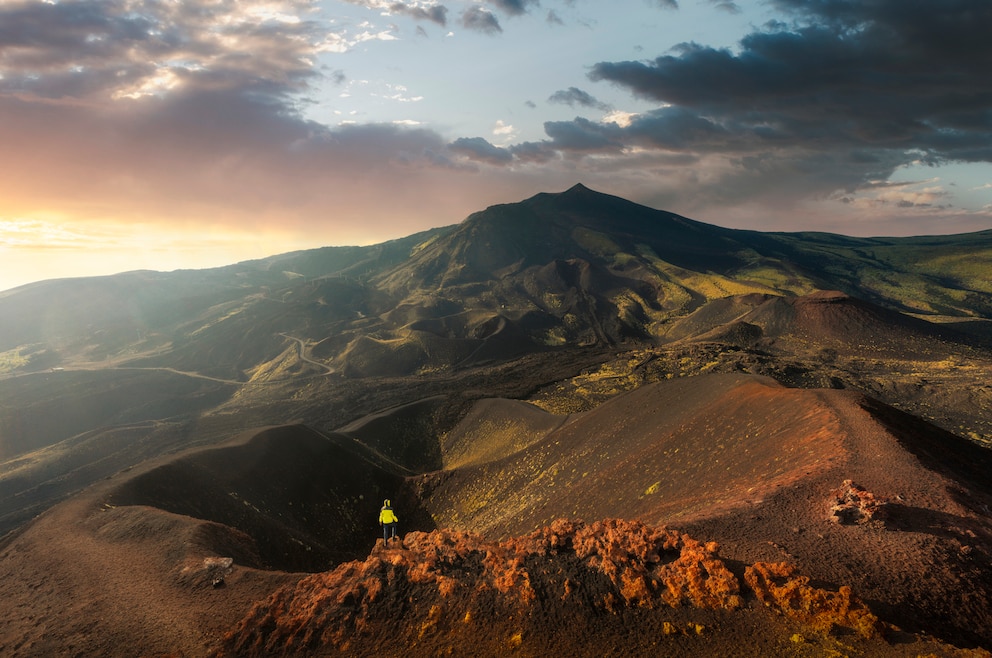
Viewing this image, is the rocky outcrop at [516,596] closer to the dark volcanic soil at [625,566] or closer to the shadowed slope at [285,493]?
the dark volcanic soil at [625,566]

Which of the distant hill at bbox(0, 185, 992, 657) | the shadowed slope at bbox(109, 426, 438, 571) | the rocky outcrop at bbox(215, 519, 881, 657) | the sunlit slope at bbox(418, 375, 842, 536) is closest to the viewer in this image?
the rocky outcrop at bbox(215, 519, 881, 657)

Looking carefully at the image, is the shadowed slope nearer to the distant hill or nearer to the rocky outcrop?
the distant hill

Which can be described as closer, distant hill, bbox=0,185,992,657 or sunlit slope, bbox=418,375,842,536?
distant hill, bbox=0,185,992,657

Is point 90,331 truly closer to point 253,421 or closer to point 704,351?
point 253,421

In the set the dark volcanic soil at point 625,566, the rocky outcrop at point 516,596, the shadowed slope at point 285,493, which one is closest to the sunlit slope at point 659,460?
the dark volcanic soil at point 625,566

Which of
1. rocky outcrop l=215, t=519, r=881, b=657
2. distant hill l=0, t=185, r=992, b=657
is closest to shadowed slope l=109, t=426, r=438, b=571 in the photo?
distant hill l=0, t=185, r=992, b=657

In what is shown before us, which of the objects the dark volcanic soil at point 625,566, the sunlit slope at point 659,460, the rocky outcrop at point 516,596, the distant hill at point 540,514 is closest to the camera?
the dark volcanic soil at point 625,566

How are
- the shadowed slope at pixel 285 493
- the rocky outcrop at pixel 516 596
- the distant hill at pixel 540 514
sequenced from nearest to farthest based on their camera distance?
the rocky outcrop at pixel 516 596 → the distant hill at pixel 540 514 → the shadowed slope at pixel 285 493

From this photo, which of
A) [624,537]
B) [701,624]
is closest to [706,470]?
[624,537]

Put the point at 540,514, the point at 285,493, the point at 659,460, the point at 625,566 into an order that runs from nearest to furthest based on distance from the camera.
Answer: the point at 625,566 → the point at 659,460 → the point at 540,514 → the point at 285,493

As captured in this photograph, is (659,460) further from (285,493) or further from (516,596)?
(285,493)

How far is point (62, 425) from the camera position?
9150cm

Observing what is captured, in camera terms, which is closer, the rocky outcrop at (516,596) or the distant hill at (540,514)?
the rocky outcrop at (516,596)

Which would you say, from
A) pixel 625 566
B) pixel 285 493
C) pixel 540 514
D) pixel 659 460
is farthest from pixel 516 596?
→ pixel 285 493
